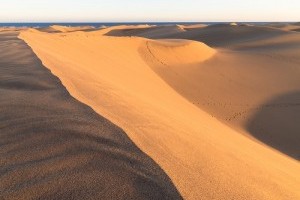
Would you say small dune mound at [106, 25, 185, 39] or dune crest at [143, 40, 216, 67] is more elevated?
dune crest at [143, 40, 216, 67]

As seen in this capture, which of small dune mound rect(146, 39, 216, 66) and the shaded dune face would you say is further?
small dune mound rect(146, 39, 216, 66)

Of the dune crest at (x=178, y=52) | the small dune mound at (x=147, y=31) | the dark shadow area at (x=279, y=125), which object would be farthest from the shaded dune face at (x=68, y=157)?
the small dune mound at (x=147, y=31)

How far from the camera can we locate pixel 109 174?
197cm

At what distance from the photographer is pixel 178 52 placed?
14.8 metres

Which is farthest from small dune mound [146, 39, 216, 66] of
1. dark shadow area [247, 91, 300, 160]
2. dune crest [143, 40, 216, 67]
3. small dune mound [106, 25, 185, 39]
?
small dune mound [106, 25, 185, 39]

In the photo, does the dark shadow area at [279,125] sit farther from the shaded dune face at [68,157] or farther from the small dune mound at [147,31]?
the small dune mound at [147,31]

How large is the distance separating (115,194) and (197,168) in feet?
2.45

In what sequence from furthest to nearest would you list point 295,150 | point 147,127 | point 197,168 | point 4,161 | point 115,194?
point 295,150 < point 147,127 < point 197,168 < point 4,161 < point 115,194

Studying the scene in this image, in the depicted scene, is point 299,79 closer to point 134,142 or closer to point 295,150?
point 295,150

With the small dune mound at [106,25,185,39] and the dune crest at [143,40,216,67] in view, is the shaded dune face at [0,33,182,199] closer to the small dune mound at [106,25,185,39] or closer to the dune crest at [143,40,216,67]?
the dune crest at [143,40,216,67]

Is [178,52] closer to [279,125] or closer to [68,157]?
[279,125]

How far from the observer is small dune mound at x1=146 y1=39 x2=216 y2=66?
13.8m

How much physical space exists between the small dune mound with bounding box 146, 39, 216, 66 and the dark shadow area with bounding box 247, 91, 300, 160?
4.82 meters

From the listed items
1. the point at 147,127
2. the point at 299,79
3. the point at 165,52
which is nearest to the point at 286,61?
the point at 299,79
